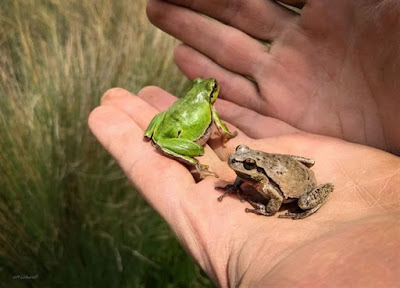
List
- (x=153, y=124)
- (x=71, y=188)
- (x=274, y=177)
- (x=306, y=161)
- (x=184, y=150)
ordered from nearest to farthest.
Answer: (x=274, y=177) < (x=306, y=161) < (x=184, y=150) < (x=153, y=124) < (x=71, y=188)

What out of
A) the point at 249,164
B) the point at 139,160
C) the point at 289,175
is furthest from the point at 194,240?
the point at 139,160

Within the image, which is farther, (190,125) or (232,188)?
(190,125)

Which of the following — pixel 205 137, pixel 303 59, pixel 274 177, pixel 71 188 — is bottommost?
pixel 71 188

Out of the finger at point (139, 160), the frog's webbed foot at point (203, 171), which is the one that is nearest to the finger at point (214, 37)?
the finger at point (139, 160)

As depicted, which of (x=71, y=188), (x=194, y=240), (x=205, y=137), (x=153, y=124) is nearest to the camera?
(x=194, y=240)

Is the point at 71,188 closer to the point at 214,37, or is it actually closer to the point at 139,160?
the point at 139,160

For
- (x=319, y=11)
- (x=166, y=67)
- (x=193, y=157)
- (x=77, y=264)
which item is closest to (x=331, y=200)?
(x=193, y=157)

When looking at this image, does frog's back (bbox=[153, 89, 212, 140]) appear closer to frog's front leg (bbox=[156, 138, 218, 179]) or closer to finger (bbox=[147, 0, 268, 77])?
frog's front leg (bbox=[156, 138, 218, 179])

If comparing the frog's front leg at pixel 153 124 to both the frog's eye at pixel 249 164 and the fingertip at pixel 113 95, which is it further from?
the frog's eye at pixel 249 164

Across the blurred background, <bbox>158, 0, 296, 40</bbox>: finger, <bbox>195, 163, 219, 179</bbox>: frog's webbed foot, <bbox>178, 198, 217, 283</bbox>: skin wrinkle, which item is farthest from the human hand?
<bbox>158, 0, 296, 40</bbox>: finger
